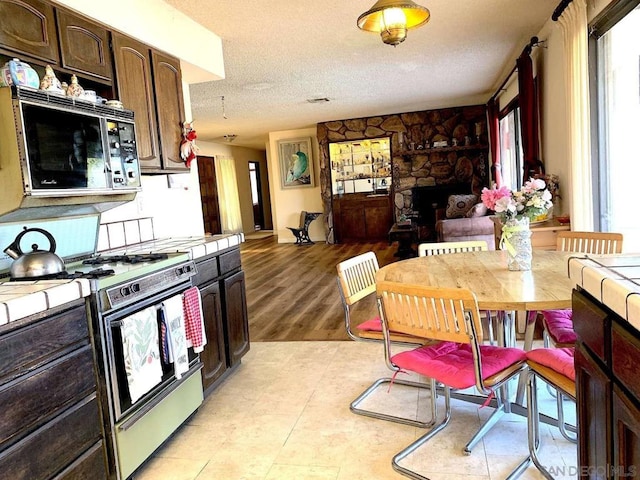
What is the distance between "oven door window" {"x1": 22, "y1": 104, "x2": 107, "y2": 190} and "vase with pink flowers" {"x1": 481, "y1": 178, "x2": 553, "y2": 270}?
194 centimetres

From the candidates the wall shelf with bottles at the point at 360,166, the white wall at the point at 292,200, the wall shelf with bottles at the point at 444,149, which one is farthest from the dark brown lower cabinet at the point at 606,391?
the white wall at the point at 292,200

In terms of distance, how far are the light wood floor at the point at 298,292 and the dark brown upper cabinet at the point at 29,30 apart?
245cm

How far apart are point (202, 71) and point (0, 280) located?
7.45 ft

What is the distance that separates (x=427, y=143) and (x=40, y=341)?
830 cm

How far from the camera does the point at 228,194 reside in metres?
Answer: 11.1

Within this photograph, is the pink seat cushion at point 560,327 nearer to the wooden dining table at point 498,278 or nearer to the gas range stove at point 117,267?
the wooden dining table at point 498,278

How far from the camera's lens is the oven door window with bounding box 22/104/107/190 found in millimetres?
1898

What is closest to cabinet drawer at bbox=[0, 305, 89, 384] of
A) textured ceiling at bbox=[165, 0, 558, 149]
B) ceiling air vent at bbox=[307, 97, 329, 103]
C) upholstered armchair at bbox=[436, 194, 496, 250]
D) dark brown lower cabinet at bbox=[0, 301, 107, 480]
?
dark brown lower cabinet at bbox=[0, 301, 107, 480]

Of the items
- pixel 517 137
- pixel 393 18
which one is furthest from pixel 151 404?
pixel 517 137

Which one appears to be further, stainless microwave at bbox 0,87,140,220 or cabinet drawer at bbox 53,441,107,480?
stainless microwave at bbox 0,87,140,220

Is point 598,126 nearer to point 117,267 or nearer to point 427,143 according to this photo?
point 117,267

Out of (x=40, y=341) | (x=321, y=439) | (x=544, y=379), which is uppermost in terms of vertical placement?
(x=40, y=341)

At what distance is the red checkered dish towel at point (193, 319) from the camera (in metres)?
2.32

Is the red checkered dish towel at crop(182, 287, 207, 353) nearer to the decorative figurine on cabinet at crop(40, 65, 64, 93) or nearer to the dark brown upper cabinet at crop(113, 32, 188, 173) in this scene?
the dark brown upper cabinet at crop(113, 32, 188, 173)
